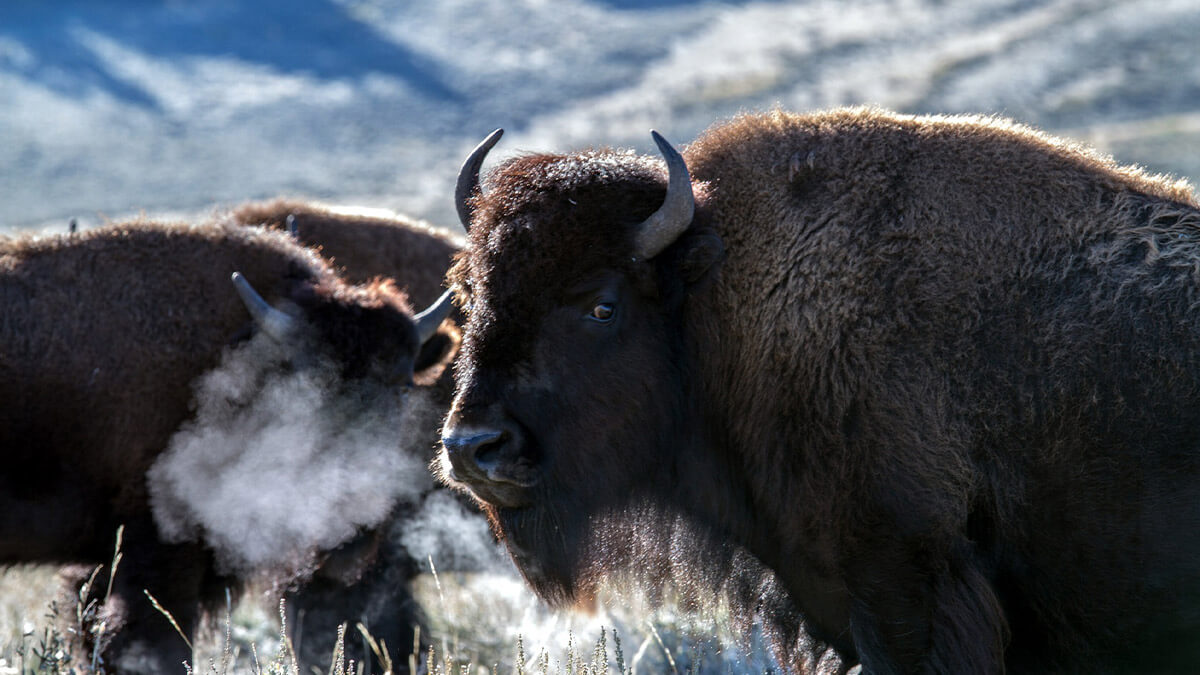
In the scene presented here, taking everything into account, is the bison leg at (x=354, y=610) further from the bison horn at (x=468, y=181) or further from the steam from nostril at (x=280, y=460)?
the bison horn at (x=468, y=181)

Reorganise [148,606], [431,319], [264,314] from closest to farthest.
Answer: [148,606]
[264,314]
[431,319]

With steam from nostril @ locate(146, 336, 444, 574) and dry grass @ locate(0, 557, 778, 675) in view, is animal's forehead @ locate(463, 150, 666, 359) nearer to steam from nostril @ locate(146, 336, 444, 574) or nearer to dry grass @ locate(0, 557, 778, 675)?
dry grass @ locate(0, 557, 778, 675)

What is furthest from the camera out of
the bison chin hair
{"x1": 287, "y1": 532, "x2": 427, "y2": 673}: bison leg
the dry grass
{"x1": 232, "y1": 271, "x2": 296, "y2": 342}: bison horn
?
{"x1": 287, "y1": 532, "x2": 427, "y2": 673}: bison leg

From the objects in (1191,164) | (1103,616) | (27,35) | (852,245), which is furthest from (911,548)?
(27,35)

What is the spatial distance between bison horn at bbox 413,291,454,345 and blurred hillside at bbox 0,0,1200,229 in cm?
1615

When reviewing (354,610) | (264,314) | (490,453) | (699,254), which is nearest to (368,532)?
(354,610)

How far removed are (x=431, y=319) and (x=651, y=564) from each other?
2.30 metres

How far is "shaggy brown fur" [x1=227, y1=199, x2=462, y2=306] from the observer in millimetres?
6738

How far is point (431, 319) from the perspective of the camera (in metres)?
5.48

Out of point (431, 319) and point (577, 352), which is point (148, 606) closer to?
point (431, 319)

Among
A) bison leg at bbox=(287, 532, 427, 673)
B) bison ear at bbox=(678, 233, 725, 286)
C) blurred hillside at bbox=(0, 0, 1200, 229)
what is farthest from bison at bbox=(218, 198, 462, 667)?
blurred hillside at bbox=(0, 0, 1200, 229)

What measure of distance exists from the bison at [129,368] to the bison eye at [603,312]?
89.8 inches

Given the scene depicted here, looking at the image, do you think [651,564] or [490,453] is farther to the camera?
[651,564]

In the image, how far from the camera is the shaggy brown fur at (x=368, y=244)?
674 cm
